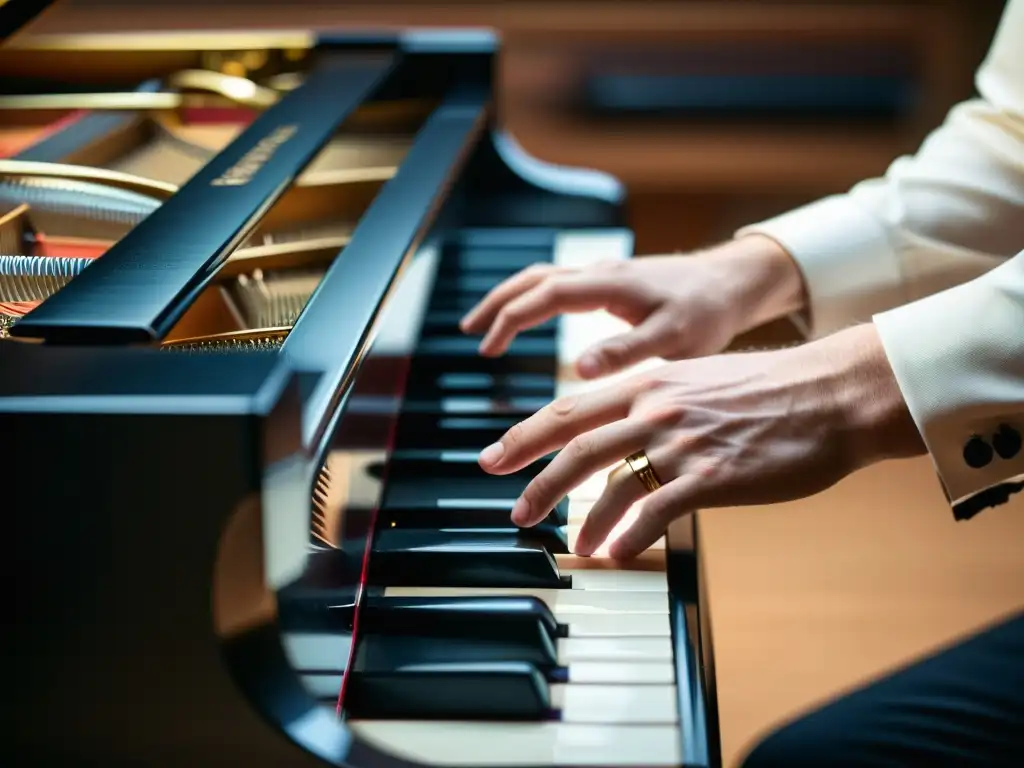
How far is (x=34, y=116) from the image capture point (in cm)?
169

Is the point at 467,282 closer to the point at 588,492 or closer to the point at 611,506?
the point at 588,492

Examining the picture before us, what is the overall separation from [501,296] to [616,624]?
1.72 feet

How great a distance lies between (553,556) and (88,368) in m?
0.43

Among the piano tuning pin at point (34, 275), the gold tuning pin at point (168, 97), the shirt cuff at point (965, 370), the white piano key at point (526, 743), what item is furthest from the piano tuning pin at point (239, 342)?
the gold tuning pin at point (168, 97)

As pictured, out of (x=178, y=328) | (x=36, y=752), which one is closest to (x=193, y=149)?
(x=178, y=328)

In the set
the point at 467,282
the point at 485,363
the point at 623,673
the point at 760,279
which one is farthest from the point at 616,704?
the point at 467,282

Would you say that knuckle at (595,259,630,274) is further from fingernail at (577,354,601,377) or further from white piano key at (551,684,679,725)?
white piano key at (551,684,679,725)

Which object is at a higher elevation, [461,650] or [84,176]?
[84,176]

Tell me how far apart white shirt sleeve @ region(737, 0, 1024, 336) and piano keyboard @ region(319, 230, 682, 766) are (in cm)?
33

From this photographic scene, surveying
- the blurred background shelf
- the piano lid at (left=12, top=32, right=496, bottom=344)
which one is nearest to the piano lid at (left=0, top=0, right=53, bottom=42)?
the piano lid at (left=12, top=32, right=496, bottom=344)

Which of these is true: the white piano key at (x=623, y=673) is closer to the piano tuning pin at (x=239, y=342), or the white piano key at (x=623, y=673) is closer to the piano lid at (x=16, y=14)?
the piano tuning pin at (x=239, y=342)

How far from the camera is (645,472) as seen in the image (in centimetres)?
98

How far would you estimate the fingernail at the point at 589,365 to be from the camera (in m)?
1.27

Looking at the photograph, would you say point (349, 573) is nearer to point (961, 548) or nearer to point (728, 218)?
point (961, 548)
